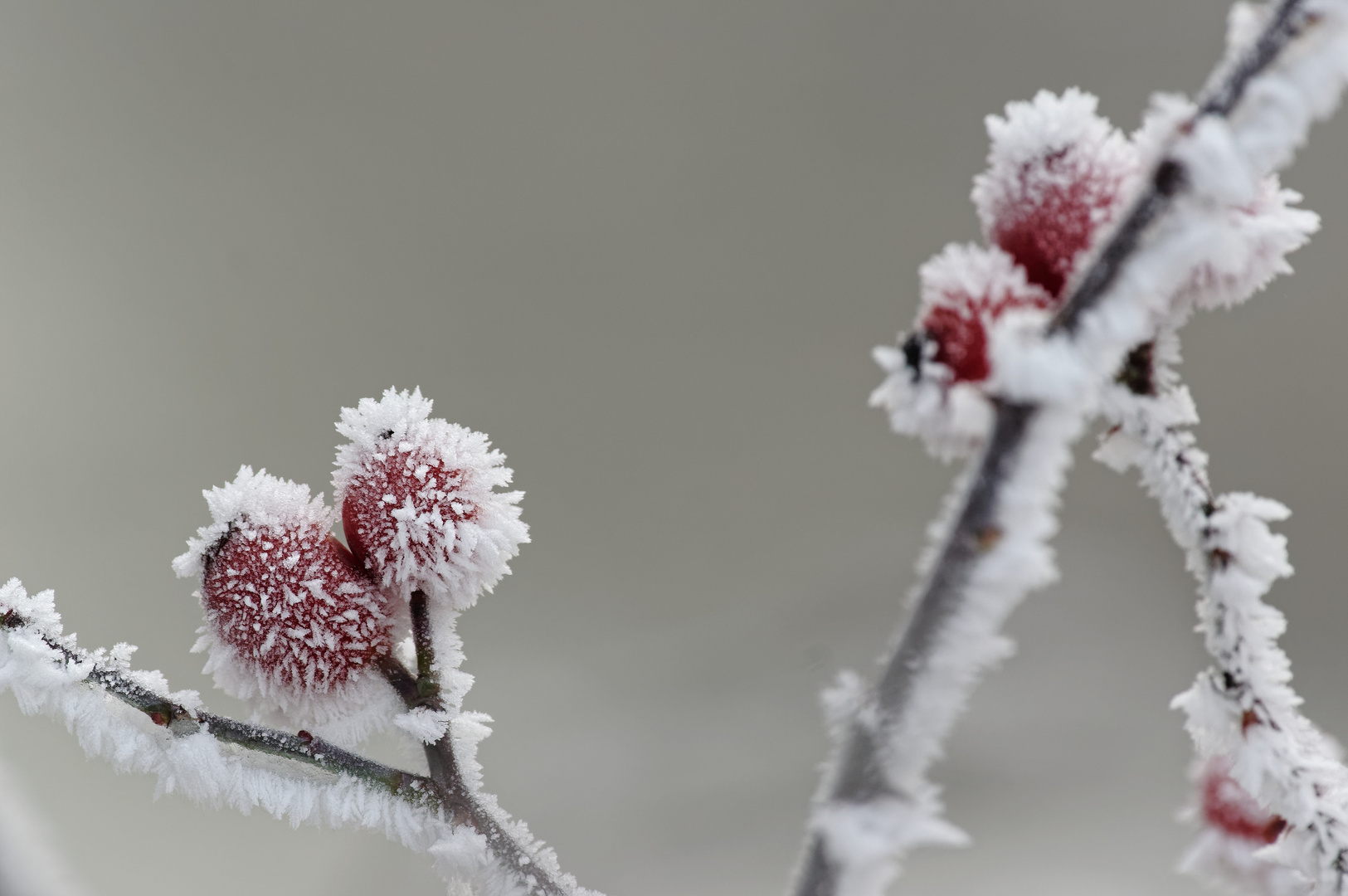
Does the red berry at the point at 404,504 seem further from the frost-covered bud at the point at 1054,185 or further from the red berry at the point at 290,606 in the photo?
the frost-covered bud at the point at 1054,185

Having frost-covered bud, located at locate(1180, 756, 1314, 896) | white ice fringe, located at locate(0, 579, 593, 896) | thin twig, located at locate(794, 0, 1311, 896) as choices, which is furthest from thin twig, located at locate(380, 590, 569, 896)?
frost-covered bud, located at locate(1180, 756, 1314, 896)

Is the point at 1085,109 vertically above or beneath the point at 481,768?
above

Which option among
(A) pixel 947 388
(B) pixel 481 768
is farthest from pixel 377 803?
(A) pixel 947 388

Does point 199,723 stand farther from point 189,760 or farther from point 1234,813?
point 1234,813

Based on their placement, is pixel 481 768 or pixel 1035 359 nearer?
pixel 1035 359

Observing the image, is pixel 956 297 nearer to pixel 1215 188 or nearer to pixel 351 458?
pixel 1215 188

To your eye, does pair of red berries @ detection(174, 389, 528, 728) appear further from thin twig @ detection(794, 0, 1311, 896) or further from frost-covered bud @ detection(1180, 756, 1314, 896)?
frost-covered bud @ detection(1180, 756, 1314, 896)

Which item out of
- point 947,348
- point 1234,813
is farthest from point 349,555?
point 1234,813
